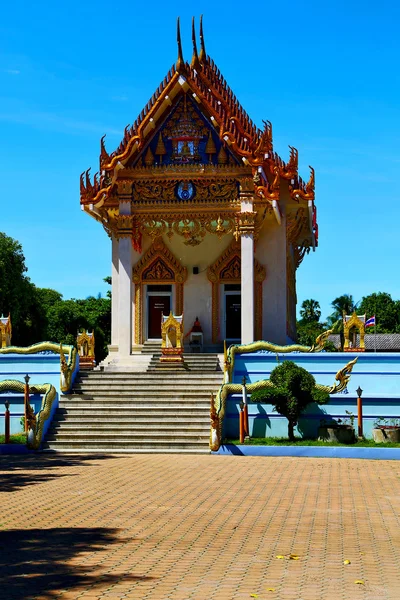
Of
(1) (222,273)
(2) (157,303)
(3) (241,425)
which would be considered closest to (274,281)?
(1) (222,273)

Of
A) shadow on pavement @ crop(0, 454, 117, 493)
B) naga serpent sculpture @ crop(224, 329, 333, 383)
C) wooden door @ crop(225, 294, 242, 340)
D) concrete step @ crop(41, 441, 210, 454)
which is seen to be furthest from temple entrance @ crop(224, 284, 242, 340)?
shadow on pavement @ crop(0, 454, 117, 493)

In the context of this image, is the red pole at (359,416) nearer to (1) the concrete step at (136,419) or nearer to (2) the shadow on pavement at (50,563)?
(1) the concrete step at (136,419)

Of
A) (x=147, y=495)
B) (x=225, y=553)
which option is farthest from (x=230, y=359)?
(x=225, y=553)

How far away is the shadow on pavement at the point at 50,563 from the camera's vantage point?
6527 mm

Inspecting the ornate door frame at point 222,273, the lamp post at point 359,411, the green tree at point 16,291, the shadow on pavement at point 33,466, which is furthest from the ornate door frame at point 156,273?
the green tree at point 16,291

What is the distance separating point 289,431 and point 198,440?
177 cm

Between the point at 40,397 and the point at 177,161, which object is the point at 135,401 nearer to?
the point at 40,397

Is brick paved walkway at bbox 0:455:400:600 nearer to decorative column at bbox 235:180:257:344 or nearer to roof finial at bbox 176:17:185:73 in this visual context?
decorative column at bbox 235:180:257:344

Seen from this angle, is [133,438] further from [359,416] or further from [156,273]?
[156,273]

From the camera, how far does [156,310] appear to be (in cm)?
2327

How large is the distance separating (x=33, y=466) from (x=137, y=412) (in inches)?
145

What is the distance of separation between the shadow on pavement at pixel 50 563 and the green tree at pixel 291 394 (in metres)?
8.03

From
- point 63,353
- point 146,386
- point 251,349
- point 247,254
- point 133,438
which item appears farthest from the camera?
point 247,254

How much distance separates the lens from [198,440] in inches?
656
